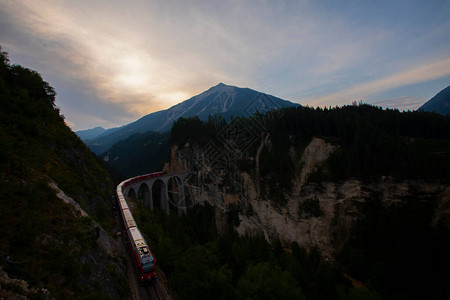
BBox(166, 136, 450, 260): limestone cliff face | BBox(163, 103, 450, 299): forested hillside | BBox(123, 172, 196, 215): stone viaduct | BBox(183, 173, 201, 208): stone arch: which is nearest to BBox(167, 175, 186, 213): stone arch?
BBox(123, 172, 196, 215): stone viaduct

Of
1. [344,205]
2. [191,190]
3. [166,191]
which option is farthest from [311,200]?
[191,190]

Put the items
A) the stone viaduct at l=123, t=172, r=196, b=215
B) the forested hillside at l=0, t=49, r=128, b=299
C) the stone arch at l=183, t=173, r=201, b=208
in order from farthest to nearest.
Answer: the stone arch at l=183, t=173, r=201, b=208, the stone viaduct at l=123, t=172, r=196, b=215, the forested hillside at l=0, t=49, r=128, b=299

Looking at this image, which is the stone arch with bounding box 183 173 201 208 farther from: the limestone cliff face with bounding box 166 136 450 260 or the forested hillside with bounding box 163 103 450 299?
the forested hillside with bounding box 163 103 450 299

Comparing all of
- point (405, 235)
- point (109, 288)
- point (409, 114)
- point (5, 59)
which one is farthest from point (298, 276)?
point (5, 59)

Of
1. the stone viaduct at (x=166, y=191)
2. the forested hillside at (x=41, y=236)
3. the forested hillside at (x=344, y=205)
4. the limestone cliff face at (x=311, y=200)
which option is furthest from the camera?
the stone viaduct at (x=166, y=191)

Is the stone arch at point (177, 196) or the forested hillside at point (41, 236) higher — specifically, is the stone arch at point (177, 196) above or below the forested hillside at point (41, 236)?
below

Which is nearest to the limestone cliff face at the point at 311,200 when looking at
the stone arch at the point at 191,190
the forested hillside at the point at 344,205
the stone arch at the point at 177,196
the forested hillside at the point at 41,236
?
the forested hillside at the point at 344,205

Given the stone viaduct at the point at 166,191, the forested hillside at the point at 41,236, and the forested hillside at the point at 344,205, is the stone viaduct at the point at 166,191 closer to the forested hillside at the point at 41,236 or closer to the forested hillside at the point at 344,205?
the forested hillside at the point at 344,205

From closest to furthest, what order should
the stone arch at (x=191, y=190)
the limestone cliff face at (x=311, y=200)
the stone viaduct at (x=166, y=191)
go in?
the limestone cliff face at (x=311, y=200) < the stone viaduct at (x=166, y=191) < the stone arch at (x=191, y=190)

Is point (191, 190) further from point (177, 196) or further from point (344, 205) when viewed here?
point (344, 205)
